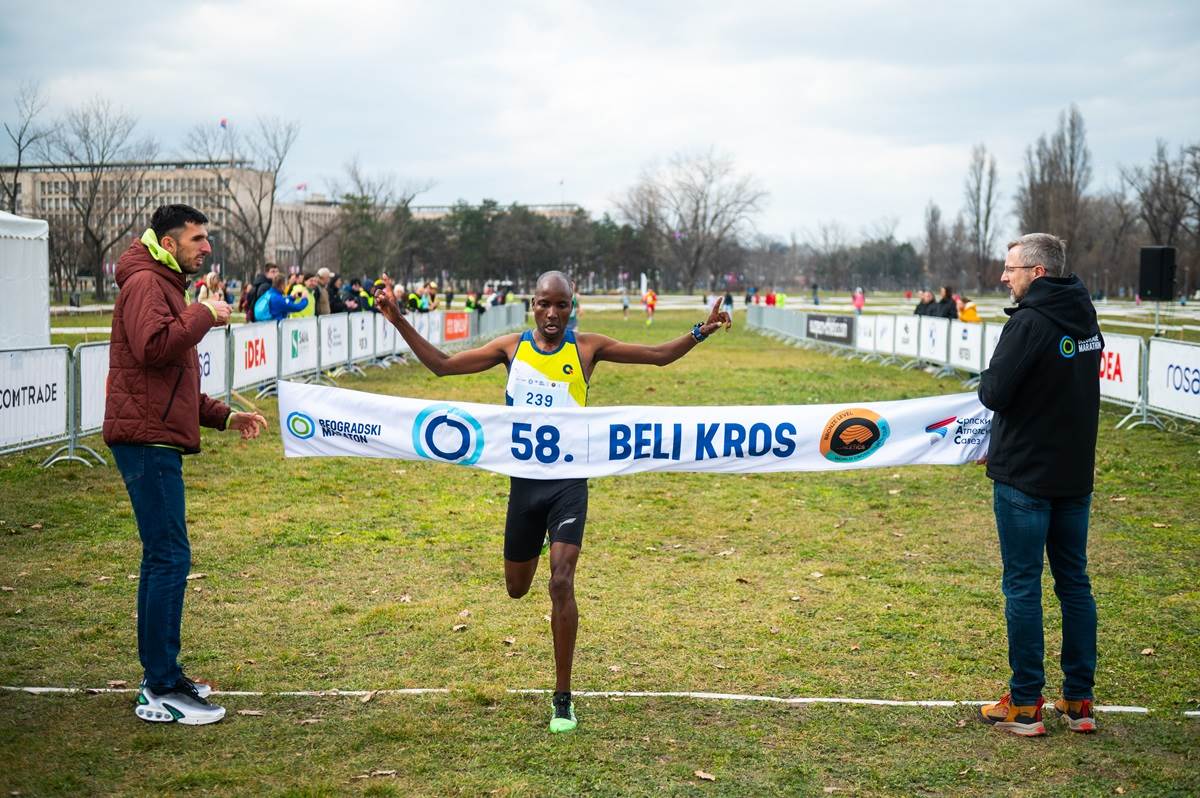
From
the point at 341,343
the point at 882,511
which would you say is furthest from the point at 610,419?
the point at 341,343

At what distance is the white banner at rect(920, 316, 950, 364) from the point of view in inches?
1016

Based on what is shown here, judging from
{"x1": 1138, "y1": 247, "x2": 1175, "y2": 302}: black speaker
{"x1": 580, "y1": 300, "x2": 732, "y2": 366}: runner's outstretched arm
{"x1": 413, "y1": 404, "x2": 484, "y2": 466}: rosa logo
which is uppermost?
{"x1": 1138, "y1": 247, "x2": 1175, "y2": 302}: black speaker

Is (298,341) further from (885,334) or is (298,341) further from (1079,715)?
(1079,715)

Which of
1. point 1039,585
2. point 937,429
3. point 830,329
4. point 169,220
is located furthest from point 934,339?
point 169,220

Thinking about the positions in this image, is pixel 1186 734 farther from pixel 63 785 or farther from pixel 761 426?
pixel 63 785

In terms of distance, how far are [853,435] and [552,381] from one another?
1906mm

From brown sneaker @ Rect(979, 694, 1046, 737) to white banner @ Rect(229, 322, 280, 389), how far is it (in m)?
13.8

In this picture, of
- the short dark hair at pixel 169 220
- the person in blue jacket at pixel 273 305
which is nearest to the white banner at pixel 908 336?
the person in blue jacket at pixel 273 305

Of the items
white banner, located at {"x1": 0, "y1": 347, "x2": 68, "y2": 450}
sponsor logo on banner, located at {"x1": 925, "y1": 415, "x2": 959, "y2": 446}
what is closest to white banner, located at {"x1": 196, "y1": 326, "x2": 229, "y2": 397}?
white banner, located at {"x1": 0, "y1": 347, "x2": 68, "y2": 450}

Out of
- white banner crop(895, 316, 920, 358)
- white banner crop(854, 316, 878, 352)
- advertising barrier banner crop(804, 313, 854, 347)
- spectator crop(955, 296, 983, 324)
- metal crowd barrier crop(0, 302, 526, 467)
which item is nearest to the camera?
metal crowd barrier crop(0, 302, 526, 467)

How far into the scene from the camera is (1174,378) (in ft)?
52.9

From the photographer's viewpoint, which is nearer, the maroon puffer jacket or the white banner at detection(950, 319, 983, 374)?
the maroon puffer jacket

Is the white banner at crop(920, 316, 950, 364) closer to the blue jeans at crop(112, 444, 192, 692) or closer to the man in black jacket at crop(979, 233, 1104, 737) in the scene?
the man in black jacket at crop(979, 233, 1104, 737)

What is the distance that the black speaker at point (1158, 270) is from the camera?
27.7 m
